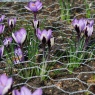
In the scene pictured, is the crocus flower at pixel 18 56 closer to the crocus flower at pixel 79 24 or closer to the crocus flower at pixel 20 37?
the crocus flower at pixel 20 37

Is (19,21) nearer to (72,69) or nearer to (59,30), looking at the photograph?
(59,30)

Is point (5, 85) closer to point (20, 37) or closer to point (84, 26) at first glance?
point (20, 37)

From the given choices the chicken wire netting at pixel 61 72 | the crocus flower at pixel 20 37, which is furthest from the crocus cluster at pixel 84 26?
the crocus flower at pixel 20 37

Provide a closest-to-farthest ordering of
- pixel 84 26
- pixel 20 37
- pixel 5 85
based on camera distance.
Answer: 1. pixel 5 85
2. pixel 20 37
3. pixel 84 26

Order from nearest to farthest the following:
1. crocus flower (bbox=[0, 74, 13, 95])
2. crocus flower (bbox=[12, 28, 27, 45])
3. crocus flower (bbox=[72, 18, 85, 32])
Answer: crocus flower (bbox=[0, 74, 13, 95]) → crocus flower (bbox=[12, 28, 27, 45]) → crocus flower (bbox=[72, 18, 85, 32])

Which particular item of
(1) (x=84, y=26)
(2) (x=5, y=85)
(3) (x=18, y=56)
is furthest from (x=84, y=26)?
(2) (x=5, y=85)

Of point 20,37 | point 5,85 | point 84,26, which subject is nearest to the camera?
point 5,85

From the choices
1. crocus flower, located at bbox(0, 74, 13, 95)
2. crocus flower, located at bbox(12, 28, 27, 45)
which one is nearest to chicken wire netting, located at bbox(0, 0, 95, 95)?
crocus flower, located at bbox(12, 28, 27, 45)

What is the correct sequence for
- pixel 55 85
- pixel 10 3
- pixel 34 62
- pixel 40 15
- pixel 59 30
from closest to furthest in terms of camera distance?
pixel 55 85 → pixel 34 62 → pixel 59 30 → pixel 40 15 → pixel 10 3

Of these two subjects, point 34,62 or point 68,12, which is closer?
point 34,62

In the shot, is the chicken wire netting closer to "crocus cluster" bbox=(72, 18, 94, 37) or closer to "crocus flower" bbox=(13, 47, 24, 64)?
"crocus flower" bbox=(13, 47, 24, 64)

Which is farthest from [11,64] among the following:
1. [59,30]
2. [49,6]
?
[49,6]
